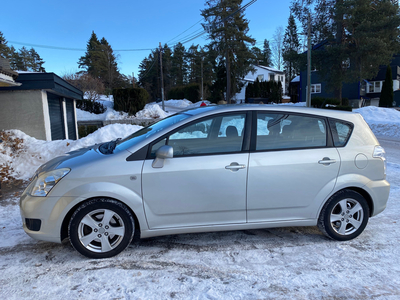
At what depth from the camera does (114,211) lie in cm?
331

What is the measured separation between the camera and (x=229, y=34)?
37.6 m

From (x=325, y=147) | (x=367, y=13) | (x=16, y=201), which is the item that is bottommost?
(x=16, y=201)

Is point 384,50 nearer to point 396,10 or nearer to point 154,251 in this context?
point 396,10

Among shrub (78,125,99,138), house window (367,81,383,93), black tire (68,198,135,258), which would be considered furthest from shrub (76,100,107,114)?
house window (367,81,383,93)

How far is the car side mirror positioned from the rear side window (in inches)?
79.8

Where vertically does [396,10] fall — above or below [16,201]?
above

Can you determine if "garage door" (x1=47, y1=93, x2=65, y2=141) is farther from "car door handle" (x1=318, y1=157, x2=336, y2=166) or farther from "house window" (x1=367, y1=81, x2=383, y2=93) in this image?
"house window" (x1=367, y1=81, x2=383, y2=93)

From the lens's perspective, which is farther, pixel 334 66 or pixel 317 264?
pixel 334 66

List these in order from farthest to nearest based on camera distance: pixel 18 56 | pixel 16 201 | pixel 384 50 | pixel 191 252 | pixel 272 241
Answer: pixel 18 56
pixel 384 50
pixel 16 201
pixel 272 241
pixel 191 252

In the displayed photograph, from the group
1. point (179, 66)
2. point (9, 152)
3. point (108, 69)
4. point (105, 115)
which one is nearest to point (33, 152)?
point (9, 152)

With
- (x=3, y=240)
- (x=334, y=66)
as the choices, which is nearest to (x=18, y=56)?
(x=334, y=66)

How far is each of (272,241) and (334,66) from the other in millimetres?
27395

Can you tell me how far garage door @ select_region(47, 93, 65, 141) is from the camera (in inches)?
476

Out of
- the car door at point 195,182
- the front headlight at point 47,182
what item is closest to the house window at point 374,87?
the car door at point 195,182
